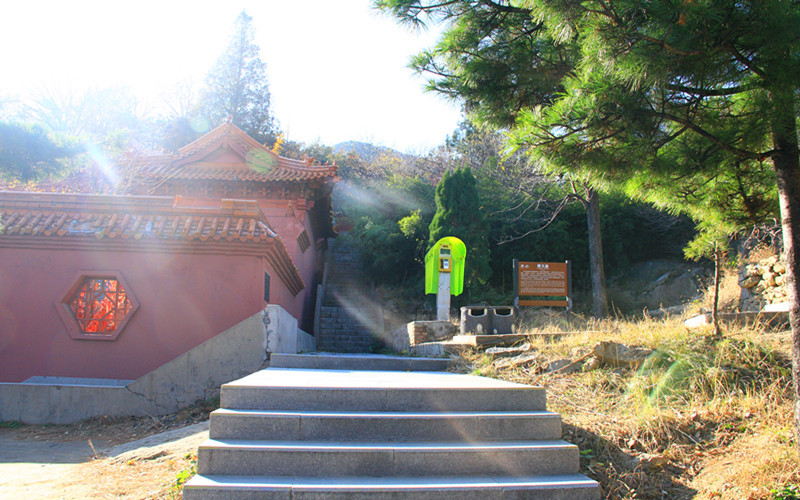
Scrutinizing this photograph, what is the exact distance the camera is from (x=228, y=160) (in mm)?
12984

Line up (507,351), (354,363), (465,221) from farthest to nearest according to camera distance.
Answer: (465,221), (354,363), (507,351)

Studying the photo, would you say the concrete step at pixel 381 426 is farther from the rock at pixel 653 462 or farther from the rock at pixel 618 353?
the rock at pixel 618 353

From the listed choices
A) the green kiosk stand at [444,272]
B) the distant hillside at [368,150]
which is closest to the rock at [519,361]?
the green kiosk stand at [444,272]

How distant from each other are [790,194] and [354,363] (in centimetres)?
500

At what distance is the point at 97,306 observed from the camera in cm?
700

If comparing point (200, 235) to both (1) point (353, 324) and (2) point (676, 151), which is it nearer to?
(2) point (676, 151)

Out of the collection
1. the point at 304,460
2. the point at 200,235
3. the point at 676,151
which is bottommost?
the point at 304,460

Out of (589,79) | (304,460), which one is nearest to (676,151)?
(589,79)

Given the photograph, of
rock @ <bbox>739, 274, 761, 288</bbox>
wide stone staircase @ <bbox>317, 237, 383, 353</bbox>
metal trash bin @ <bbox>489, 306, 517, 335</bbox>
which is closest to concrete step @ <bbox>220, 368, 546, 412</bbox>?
metal trash bin @ <bbox>489, 306, 517, 335</bbox>

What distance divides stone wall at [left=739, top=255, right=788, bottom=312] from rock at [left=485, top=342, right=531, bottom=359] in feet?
21.3

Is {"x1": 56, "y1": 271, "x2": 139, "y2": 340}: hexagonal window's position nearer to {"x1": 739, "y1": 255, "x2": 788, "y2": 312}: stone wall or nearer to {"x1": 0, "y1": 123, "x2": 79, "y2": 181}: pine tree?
{"x1": 0, "y1": 123, "x2": 79, "y2": 181}: pine tree

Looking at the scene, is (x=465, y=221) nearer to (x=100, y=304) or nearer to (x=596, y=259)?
(x=596, y=259)

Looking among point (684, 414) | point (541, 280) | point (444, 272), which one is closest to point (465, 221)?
point (444, 272)

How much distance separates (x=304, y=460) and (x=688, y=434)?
2.93 metres
